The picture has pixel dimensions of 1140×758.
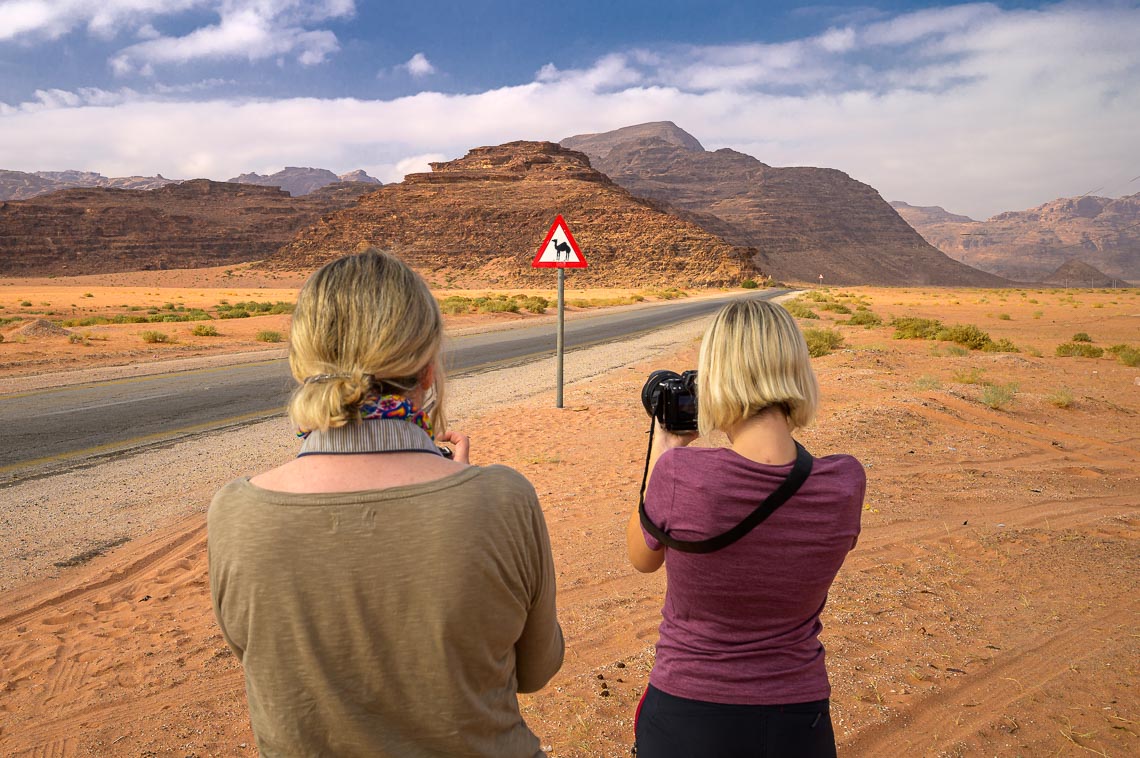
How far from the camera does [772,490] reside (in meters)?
1.74

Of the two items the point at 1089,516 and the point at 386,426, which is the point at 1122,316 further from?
the point at 386,426

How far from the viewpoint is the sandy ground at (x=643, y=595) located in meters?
3.27

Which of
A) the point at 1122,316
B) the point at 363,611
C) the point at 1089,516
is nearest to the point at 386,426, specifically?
the point at 363,611

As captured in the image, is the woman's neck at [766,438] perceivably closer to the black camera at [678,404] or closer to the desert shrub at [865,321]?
the black camera at [678,404]

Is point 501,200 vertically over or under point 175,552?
over

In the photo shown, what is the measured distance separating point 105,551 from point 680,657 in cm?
493

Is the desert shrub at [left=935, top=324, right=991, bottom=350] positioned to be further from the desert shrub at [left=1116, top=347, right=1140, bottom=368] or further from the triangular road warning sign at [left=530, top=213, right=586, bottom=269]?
the triangular road warning sign at [left=530, top=213, right=586, bottom=269]

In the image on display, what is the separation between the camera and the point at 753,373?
6.20 feet

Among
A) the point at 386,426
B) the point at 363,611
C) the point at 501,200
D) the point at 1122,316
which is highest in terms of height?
the point at 501,200

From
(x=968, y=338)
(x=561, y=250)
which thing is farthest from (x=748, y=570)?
(x=968, y=338)

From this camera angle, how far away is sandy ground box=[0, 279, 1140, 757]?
327 cm

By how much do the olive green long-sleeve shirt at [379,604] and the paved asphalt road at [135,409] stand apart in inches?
164

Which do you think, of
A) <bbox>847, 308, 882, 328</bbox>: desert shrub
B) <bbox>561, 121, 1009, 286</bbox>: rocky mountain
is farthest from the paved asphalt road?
<bbox>561, 121, 1009, 286</bbox>: rocky mountain

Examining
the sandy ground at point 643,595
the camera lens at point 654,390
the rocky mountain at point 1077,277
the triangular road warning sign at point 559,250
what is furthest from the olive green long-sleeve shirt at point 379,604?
A: the rocky mountain at point 1077,277
